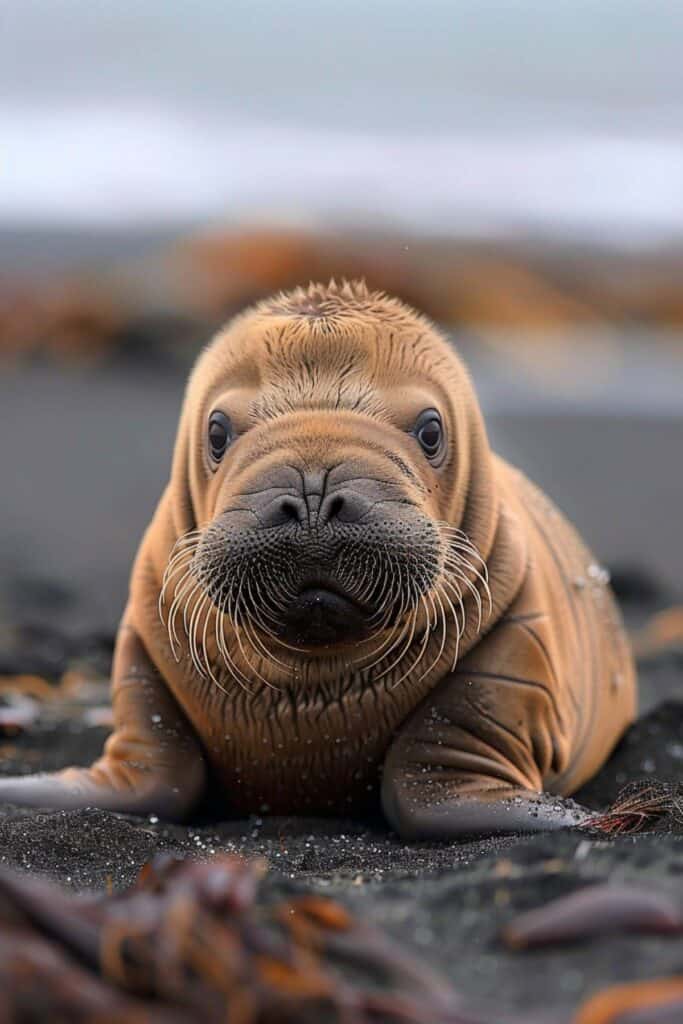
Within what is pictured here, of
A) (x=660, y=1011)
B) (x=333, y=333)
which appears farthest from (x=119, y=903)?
(x=333, y=333)

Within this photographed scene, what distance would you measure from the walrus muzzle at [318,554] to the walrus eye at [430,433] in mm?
370

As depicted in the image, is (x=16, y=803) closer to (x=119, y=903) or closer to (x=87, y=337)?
(x=119, y=903)

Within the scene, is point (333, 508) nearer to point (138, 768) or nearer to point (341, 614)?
point (341, 614)

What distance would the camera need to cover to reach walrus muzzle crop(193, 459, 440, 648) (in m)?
5.01

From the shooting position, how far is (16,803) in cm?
595

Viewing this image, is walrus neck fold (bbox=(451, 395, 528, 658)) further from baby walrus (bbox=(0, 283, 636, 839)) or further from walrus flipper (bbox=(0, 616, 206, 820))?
walrus flipper (bbox=(0, 616, 206, 820))


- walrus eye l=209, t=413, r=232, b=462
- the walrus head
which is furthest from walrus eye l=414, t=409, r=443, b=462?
walrus eye l=209, t=413, r=232, b=462

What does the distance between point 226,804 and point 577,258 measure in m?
22.5

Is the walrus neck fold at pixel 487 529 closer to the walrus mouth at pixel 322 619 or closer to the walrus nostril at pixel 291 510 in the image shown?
the walrus mouth at pixel 322 619

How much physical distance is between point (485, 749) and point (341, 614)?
3.02 ft

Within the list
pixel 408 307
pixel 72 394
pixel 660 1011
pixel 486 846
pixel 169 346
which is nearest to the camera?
pixel 660 1011

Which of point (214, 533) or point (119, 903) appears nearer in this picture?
point (119, 903)

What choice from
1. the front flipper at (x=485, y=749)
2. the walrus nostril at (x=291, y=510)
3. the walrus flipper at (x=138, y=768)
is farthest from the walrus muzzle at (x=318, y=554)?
the walrus flipper at (x=138, y=768)

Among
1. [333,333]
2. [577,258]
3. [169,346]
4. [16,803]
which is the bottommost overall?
[16,803]
